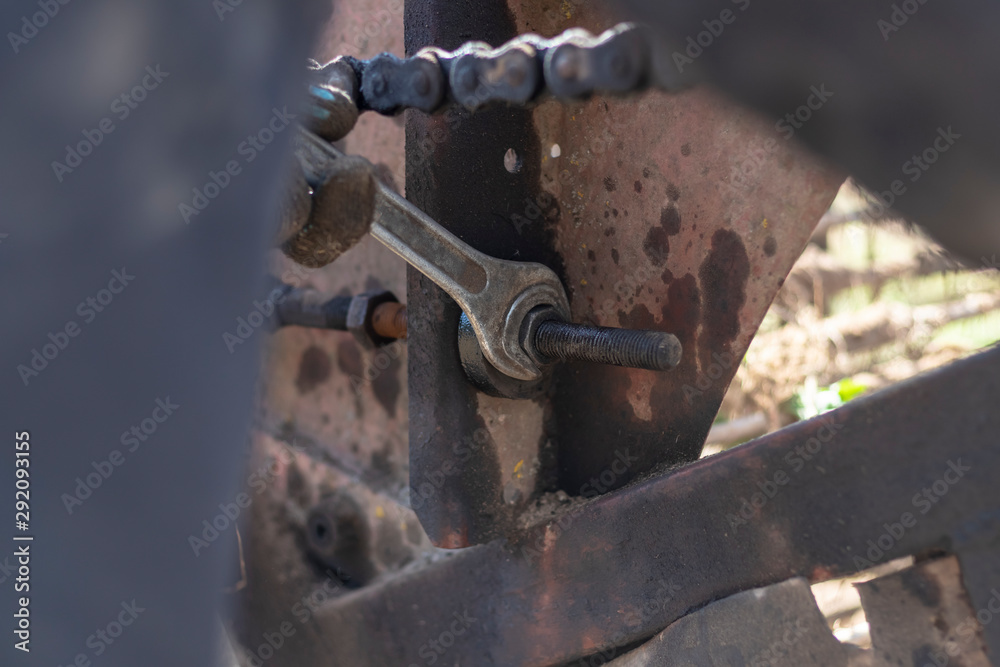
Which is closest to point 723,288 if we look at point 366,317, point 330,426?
point 366,317

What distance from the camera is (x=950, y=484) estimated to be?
72 centimetres

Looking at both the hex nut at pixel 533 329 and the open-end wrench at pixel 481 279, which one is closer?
the open-end wrench at pixel 481 279

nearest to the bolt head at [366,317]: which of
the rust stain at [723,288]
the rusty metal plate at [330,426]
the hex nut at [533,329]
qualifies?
the rusty metal plate at [330,426]

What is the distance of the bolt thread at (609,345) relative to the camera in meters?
0.87

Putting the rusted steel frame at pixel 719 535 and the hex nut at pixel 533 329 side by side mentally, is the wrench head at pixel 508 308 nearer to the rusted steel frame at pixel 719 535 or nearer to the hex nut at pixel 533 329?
the hex nut at pixel 533 329

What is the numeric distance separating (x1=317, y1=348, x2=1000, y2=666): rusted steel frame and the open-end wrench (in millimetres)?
226

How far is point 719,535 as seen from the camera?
894 mm

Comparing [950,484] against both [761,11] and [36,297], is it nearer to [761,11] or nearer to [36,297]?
[761,11]

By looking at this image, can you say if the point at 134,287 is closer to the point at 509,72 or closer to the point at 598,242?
the point at 509,72

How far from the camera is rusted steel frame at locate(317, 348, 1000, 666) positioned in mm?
719

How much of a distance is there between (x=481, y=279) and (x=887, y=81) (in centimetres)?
55

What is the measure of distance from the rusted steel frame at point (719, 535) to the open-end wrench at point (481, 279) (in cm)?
23

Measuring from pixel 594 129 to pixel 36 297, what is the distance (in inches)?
28.0

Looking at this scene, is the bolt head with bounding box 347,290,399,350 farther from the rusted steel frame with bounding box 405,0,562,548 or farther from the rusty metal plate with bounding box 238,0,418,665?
the rusted steel frame with bounding box 405,0,562,548
